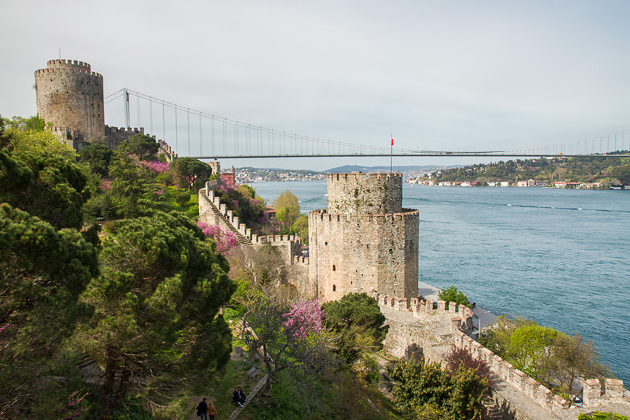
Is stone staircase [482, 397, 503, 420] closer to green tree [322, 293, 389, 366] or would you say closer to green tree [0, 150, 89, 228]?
green tree [322, 293, 389, 366]

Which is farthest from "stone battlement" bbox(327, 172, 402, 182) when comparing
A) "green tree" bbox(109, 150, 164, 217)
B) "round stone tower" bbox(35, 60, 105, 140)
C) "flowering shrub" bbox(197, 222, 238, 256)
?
"round stone tower" bbox(35, 60, 105, 140)

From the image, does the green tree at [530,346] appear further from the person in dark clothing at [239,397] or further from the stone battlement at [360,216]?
the person in dark clothing at [239,397]

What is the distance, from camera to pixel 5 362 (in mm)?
5258

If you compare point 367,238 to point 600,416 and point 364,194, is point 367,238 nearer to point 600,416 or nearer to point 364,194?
point 364,194

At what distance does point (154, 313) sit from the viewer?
7059 mm

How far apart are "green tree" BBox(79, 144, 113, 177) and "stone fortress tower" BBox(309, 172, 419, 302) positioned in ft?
49.2

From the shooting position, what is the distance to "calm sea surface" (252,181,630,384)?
25828mm

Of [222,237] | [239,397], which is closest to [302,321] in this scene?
[239,397]

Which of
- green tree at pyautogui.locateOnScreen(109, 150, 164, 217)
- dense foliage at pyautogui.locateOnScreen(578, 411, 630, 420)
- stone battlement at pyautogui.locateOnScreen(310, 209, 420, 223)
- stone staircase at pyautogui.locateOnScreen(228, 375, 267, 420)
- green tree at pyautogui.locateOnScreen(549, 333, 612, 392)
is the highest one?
green tree at pyautogui.locateOnScreen(109, 150, 164, 217)

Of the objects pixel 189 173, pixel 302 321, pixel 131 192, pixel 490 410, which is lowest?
pixel 490 410

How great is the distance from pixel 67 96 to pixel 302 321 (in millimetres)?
25452

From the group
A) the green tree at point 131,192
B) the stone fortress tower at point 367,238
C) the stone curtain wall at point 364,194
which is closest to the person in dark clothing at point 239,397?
the stone fortress tower at point 367,238

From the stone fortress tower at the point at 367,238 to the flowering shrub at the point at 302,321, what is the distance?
321cm

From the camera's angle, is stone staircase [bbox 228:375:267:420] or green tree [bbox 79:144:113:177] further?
green tree [bbox 79:144:113:177]
